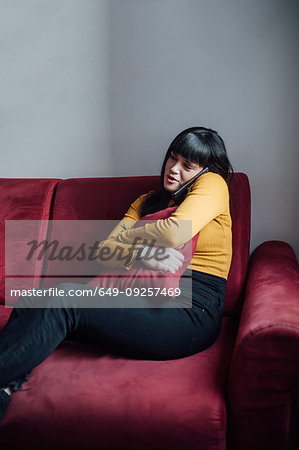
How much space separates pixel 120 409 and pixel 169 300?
0.34 meters

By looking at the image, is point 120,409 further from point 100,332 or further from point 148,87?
point 148,87

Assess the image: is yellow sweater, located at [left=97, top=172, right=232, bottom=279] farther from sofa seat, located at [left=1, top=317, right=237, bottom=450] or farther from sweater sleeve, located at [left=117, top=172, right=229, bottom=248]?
sofa seat, located at [left=1, top=317, right=237, bottom=450]

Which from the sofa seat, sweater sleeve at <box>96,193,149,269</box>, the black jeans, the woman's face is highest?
the woman's face

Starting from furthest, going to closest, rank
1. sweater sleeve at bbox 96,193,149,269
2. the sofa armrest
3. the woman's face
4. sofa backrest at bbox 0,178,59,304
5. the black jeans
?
sofa backrest at bbox 0,178,59,304
the woman's face
sweater sleeve at bbox 96,193,149,269
the black jeans
the sofa armrest

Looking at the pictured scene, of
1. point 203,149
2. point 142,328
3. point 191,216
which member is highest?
point 203,149

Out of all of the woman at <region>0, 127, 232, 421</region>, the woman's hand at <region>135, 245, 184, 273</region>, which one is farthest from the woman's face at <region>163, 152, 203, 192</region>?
the woman's hand at <region>135, 245, 184, 273</region>

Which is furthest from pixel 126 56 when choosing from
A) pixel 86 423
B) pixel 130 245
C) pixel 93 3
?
pixel 86 423

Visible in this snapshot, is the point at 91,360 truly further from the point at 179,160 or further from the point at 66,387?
the point at 179,160

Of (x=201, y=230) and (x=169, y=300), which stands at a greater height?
(x=201, y=230)

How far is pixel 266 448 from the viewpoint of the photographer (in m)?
0.96

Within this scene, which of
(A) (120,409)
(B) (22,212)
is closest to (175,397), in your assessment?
(A) (120,409)

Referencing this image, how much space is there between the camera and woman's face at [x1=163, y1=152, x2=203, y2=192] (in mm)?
1421

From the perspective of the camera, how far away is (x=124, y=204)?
163 centimetres

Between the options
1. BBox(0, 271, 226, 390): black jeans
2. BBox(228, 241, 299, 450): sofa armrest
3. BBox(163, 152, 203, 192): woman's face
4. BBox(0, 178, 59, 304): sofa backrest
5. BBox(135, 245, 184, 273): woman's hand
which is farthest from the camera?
A: BBox(0, 178, 59, 304): sofa backrest
